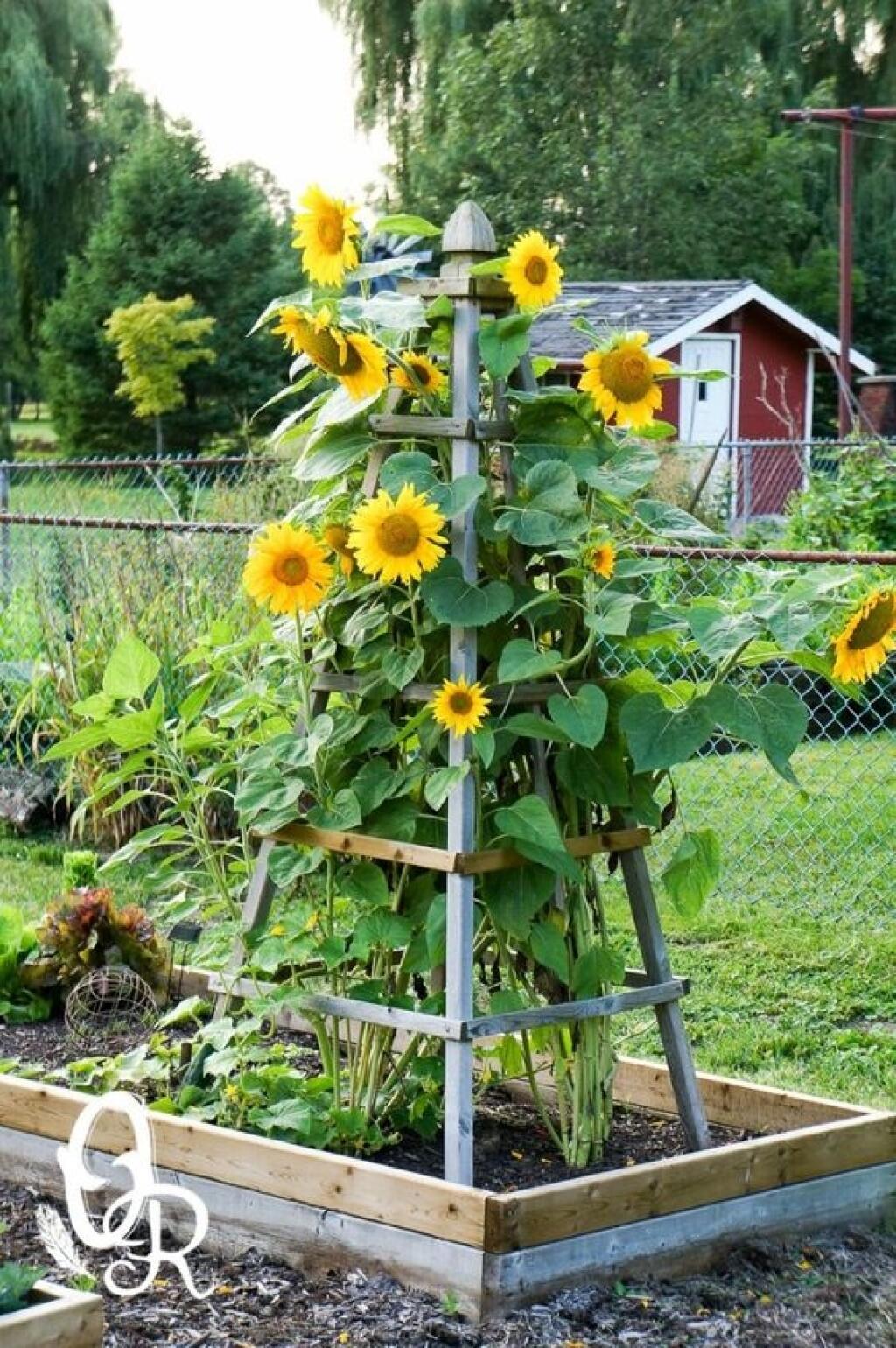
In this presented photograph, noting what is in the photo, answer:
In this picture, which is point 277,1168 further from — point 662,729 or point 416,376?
point 416,376

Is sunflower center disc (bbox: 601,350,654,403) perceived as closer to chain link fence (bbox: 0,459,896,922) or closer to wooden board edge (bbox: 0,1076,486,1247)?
wooden board edge (bbox: 0,1076,486,1247)

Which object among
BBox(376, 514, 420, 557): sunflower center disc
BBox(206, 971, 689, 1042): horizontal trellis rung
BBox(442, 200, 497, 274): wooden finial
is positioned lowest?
BBox(206, 971, 689, 1042): horizontal trellis rung

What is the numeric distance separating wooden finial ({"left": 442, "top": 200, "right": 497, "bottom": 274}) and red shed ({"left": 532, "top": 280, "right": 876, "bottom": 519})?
17448 mm

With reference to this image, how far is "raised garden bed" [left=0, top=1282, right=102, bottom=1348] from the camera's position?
2492 millimetres

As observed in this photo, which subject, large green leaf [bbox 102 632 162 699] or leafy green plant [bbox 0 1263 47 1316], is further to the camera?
large green leaf [bbox 102 632 162 699]

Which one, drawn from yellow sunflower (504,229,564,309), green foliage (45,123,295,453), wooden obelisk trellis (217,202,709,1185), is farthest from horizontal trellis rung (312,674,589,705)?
green foliage (45,123,295,453)

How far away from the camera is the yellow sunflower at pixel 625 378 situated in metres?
3.26

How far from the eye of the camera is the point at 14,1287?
2.57 meters

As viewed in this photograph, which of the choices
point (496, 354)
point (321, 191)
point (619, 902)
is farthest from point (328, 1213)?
point (619, 902)

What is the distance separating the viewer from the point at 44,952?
4480mm

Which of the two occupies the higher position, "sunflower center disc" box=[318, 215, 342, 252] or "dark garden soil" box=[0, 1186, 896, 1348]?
"sunflower center disc" box=[318, 215, 342, 252]

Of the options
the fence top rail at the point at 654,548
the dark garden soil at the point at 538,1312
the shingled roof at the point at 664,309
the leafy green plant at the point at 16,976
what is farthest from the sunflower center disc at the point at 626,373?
the shingled roof at the point at 664,309

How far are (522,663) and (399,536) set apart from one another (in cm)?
30

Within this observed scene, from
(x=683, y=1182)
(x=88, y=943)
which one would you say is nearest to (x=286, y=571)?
(x=683, y=1182)
